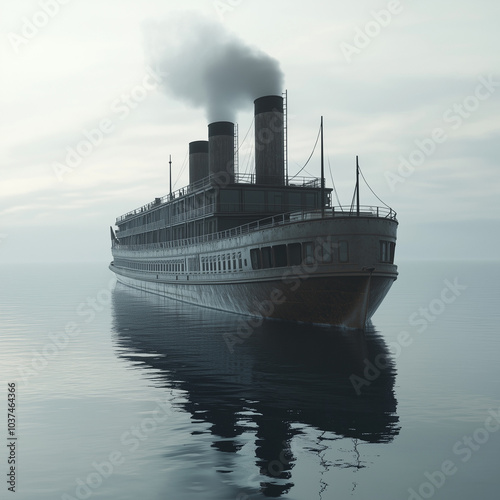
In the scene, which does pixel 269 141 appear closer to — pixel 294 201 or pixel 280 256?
pixel 294 201

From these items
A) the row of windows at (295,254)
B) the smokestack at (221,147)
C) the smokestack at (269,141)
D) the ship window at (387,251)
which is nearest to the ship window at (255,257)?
the row of windows at (295,254)

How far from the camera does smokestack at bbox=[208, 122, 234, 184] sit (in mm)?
44500

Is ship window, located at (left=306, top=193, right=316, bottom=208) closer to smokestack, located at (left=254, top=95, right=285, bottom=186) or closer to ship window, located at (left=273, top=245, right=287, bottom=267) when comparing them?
smokestack, located at (left=254, top=95, right=285, bottom=186)

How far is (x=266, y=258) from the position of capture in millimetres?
31609

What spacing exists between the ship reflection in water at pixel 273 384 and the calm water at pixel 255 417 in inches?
2.3

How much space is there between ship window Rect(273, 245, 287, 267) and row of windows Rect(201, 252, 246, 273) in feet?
14.7

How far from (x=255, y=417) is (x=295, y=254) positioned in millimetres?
16673

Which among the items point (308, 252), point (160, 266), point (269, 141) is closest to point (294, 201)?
point (269, 141)

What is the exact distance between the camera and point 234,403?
1508 cm

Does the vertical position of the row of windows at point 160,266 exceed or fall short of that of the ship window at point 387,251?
it falls short

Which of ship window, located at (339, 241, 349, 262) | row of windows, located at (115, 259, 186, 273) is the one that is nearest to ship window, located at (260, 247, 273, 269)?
ship window, located at (339, 241, 349, 262)

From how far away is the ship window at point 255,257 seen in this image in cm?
3238

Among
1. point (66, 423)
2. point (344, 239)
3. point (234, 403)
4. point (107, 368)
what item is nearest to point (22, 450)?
point (66, 423)

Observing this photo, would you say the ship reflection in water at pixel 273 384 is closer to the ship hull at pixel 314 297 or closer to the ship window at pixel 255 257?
the ship hull at pixel 314 297
